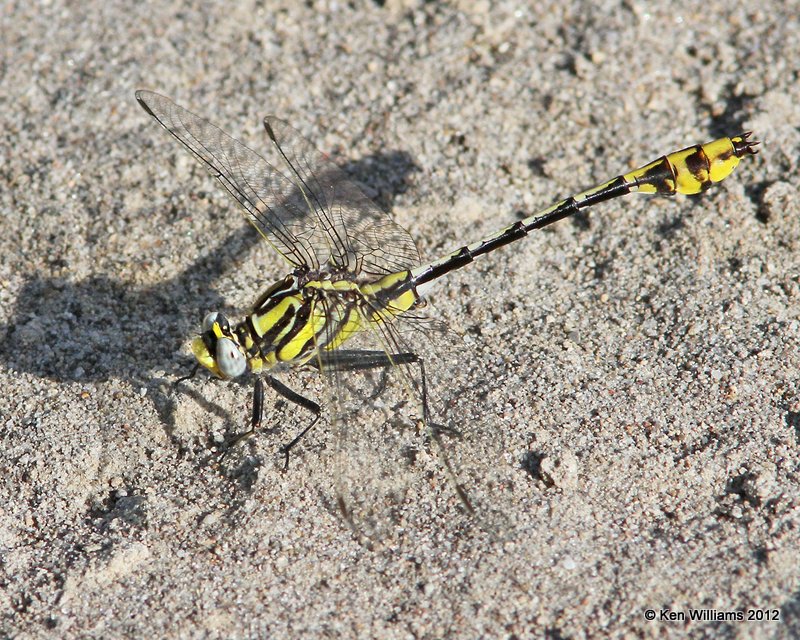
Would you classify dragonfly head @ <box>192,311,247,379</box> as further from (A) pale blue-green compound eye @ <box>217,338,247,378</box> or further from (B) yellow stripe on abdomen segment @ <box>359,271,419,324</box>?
(B) yellow stripe on abdomen segment @ <box>359,271,419,324</box>

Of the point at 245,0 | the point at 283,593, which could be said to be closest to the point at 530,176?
the point at 245,0

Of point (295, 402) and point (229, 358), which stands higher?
point (229, 358)

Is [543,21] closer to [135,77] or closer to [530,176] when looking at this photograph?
[530,176]

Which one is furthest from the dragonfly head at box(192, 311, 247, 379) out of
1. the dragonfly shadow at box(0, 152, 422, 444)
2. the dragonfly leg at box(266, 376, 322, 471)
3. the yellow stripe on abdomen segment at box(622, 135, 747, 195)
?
the yellow stripe on abdomen segment at box(622, 135, 747, 195)

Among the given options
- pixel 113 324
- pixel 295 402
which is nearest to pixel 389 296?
pixel 295 402

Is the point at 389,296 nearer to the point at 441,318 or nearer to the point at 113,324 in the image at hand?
the point at 441,318

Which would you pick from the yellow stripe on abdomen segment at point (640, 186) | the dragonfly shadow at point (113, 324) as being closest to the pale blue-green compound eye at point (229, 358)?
the dragonfly shadow at point (113, 324)

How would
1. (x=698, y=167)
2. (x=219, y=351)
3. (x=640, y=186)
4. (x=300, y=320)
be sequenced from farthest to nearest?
(x=640, y=186), (x=698, y=167), (x=300, y=320), (x=219, y=351)
